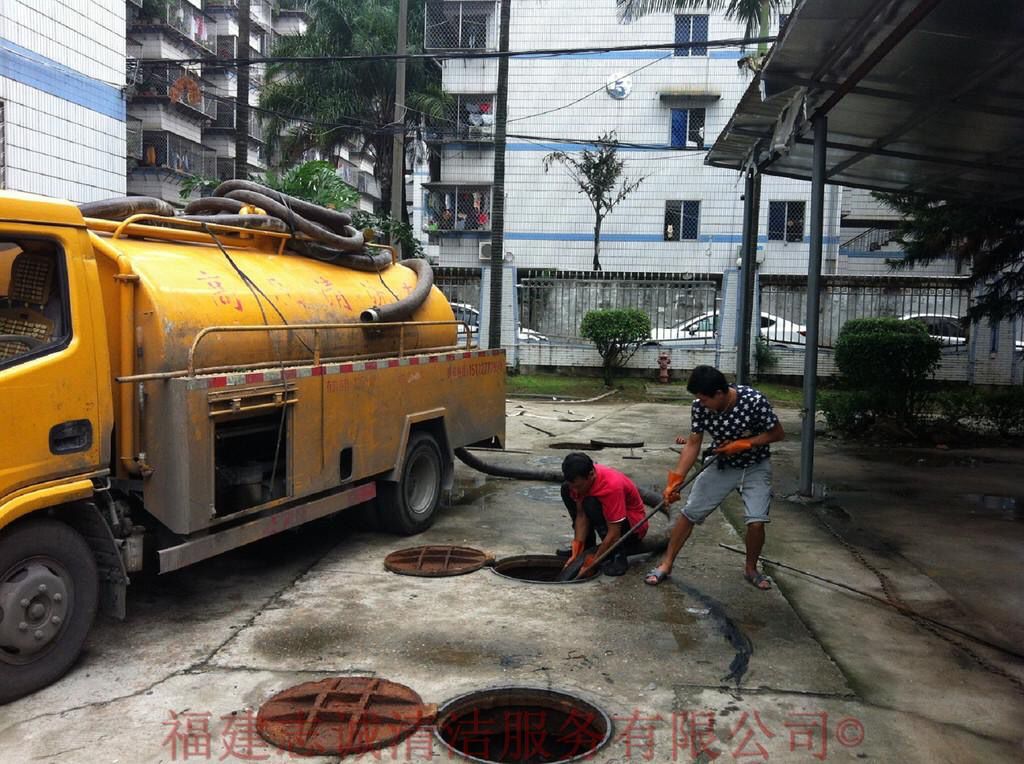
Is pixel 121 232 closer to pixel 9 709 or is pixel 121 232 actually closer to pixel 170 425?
pixel 170 425

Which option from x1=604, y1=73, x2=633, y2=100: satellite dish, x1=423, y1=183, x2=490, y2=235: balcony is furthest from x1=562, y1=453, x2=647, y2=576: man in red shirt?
x1=604, y1=73, x2=633, y2=100: satellite dish

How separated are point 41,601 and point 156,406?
3.60 ft

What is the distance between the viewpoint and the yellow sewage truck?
3.96 metres

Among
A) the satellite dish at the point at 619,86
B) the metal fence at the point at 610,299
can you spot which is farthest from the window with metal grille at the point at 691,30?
the metal fence at the point at 610,299

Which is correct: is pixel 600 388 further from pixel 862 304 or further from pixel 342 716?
pixel 342 716

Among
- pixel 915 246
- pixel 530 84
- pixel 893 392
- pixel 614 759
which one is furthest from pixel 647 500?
pixel 530 84

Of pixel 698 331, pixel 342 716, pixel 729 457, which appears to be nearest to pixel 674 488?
Result: pixel 729 457

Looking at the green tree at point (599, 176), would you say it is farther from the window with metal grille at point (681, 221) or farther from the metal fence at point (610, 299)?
the metal fence at point (610, 299)

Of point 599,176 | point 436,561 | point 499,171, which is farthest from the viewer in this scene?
point 599,176

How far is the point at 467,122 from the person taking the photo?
Result: 89.7 ft

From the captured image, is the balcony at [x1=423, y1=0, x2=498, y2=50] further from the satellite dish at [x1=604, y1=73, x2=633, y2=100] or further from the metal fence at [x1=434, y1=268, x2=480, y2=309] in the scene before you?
the metal fence at [x1=434, y1=268, x2=480, y2=309]

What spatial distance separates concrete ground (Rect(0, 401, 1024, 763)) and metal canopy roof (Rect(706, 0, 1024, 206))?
387 centimetres

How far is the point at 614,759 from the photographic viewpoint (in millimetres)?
3531

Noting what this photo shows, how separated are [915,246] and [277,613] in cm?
1167
